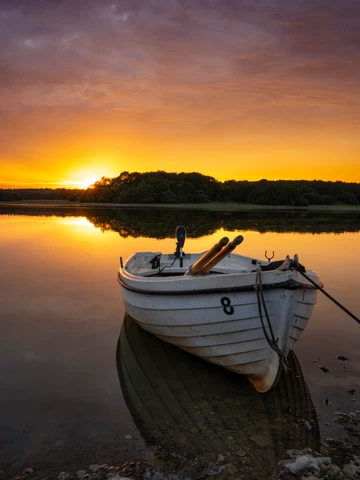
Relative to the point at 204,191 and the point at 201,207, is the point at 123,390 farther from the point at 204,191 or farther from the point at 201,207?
the point at 204,191

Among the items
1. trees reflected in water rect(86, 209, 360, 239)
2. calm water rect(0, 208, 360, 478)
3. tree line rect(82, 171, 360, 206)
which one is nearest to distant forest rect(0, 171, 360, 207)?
tree line rect(82, 171, 360, 206)

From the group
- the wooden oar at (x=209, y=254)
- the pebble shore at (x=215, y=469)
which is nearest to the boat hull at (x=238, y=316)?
the wooden oar at (x=209, y=254)

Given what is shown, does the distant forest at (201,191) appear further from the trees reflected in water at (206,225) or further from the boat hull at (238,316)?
the boat hull at (238,316)

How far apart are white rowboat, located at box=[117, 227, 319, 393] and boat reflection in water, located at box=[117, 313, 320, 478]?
0.99 ft

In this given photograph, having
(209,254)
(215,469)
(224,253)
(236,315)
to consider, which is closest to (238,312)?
(236,315)

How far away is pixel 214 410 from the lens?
477 centimetres

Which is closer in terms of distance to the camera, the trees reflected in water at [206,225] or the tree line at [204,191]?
the trees reflected in water at [206,225]

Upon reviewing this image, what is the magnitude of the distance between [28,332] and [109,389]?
251 cm

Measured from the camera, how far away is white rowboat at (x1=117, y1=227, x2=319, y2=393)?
4855 mm

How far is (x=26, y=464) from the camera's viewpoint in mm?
3740

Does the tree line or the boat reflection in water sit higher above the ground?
the tree line

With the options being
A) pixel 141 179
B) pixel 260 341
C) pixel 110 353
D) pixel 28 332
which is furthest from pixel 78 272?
pixel 141 179

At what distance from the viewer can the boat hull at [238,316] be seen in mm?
4871

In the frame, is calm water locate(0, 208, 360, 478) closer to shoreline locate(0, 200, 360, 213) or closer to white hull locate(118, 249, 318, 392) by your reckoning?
white hull locate(118, 249, 318, 392)
